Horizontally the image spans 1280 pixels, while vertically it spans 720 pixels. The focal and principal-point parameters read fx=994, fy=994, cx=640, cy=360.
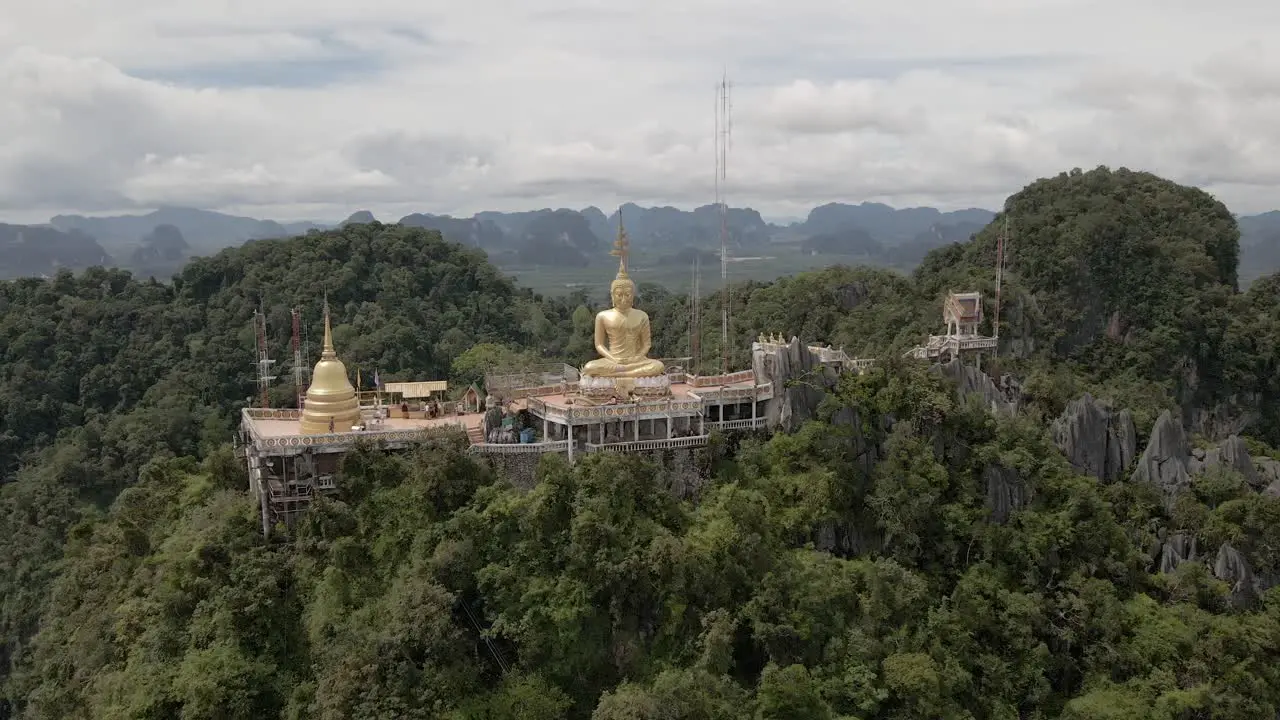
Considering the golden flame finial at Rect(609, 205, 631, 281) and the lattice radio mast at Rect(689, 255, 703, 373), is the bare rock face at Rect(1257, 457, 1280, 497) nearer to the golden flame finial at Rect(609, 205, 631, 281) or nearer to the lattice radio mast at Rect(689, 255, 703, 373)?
the lattice radio mast at Rect(689, 255, 703, 373)

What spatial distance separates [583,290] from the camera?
88188mm

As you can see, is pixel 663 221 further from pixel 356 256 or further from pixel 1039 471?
pixel 1039 471

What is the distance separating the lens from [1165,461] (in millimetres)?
31781

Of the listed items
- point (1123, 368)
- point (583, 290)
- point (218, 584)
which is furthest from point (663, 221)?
point (218, 584)

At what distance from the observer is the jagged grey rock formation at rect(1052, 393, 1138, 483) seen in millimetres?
31938

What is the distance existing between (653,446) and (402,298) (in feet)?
120

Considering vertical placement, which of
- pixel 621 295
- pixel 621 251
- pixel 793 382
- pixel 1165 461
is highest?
pixel 621 251

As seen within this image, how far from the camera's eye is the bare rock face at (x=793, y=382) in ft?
95.5

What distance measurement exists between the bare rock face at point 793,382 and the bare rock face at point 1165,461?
1073 centimetres

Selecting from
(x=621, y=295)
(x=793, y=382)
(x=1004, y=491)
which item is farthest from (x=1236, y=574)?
(x=621, y=295)

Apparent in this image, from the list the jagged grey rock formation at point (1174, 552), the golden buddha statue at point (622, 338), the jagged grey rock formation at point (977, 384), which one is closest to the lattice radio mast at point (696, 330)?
the golden buddha statue at point (622, 338)

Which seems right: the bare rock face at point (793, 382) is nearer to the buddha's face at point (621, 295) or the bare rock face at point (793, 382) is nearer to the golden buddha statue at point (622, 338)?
the golden buddha statue at point (622, 338)

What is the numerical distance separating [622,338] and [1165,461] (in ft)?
58.5

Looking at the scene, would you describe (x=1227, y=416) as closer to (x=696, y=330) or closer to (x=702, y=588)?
(x=696, y=330)
